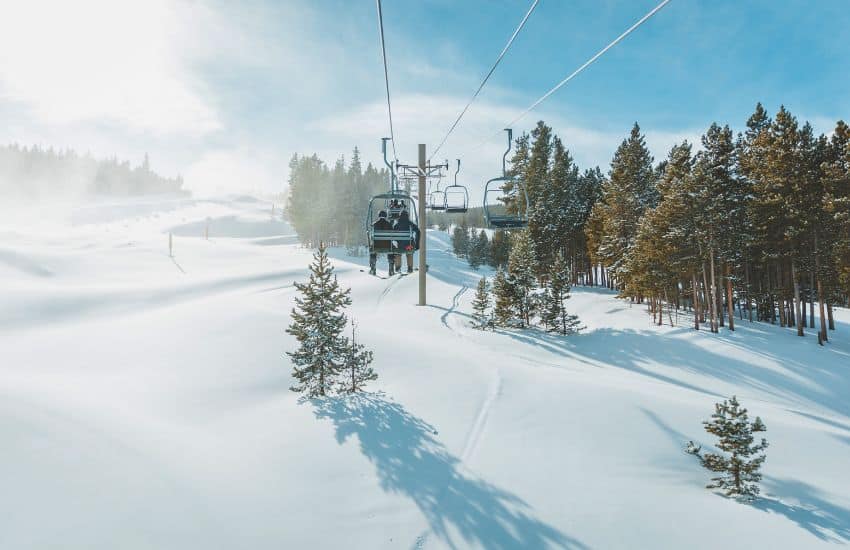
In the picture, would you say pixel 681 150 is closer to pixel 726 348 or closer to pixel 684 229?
pixel 684 229

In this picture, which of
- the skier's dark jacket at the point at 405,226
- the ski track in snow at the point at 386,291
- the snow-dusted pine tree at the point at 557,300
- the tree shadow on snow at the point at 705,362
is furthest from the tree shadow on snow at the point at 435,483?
the ski track in snow at the point at 386,291

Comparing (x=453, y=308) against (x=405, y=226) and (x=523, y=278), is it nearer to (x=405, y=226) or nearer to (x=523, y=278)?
(x=523, y=278)

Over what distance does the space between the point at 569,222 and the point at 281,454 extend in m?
40.0

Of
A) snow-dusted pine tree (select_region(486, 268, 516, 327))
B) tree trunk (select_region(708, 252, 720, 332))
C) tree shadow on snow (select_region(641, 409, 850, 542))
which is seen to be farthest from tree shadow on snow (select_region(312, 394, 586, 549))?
tree trunk (select_region(708, 252, 720, 332))

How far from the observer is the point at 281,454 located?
947cm

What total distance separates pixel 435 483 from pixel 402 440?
1.97 metres

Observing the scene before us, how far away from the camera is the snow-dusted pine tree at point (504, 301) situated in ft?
89.3

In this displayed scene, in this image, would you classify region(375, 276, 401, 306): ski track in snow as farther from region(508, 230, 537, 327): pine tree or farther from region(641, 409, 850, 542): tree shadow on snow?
region(641, 409, 850, 542): tree shadow on snow

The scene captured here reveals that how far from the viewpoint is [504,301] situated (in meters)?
27.3

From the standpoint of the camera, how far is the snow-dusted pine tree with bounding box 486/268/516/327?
27219 millimetres

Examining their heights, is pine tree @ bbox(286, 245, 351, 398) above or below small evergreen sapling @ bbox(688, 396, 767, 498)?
above

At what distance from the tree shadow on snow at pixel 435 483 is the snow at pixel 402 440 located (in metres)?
0.05

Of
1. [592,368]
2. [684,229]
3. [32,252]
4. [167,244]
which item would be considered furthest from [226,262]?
[684,229]

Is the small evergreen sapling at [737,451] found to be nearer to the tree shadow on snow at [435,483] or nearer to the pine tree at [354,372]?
the tree shadow on snow at [435,483]
